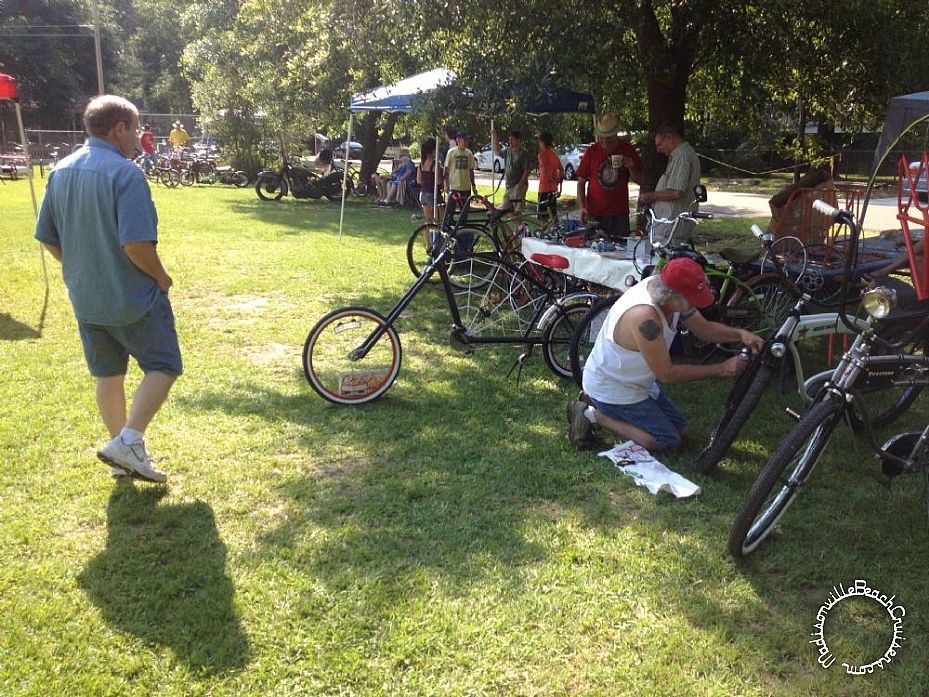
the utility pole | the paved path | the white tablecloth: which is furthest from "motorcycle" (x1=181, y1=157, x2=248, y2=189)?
the white tablecloth

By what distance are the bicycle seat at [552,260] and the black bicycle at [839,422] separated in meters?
2.88

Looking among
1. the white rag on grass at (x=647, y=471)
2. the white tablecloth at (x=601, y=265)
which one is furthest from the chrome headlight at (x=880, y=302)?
the white tablecloth at (x=601, y=265)

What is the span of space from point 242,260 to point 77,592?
7540 mm

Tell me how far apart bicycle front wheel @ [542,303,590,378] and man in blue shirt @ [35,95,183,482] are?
9.14 feet

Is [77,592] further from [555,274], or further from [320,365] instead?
[555,274]

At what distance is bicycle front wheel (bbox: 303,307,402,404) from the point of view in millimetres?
5031

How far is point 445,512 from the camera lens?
374cm

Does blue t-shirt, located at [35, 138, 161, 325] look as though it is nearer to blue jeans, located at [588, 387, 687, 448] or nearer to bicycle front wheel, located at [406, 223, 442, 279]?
blue jeans, located at [588, 387, 687, 448]

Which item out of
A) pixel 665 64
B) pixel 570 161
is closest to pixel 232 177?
pixel 570 161

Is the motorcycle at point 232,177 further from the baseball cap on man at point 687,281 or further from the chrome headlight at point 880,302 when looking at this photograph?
the chrome headlight at point 880,302

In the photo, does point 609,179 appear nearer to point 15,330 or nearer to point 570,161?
point 15,330

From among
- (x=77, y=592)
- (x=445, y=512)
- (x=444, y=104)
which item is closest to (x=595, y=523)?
(x=445, y=512)

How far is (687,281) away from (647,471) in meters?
1.03

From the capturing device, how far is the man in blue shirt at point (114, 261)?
343 centimetres
